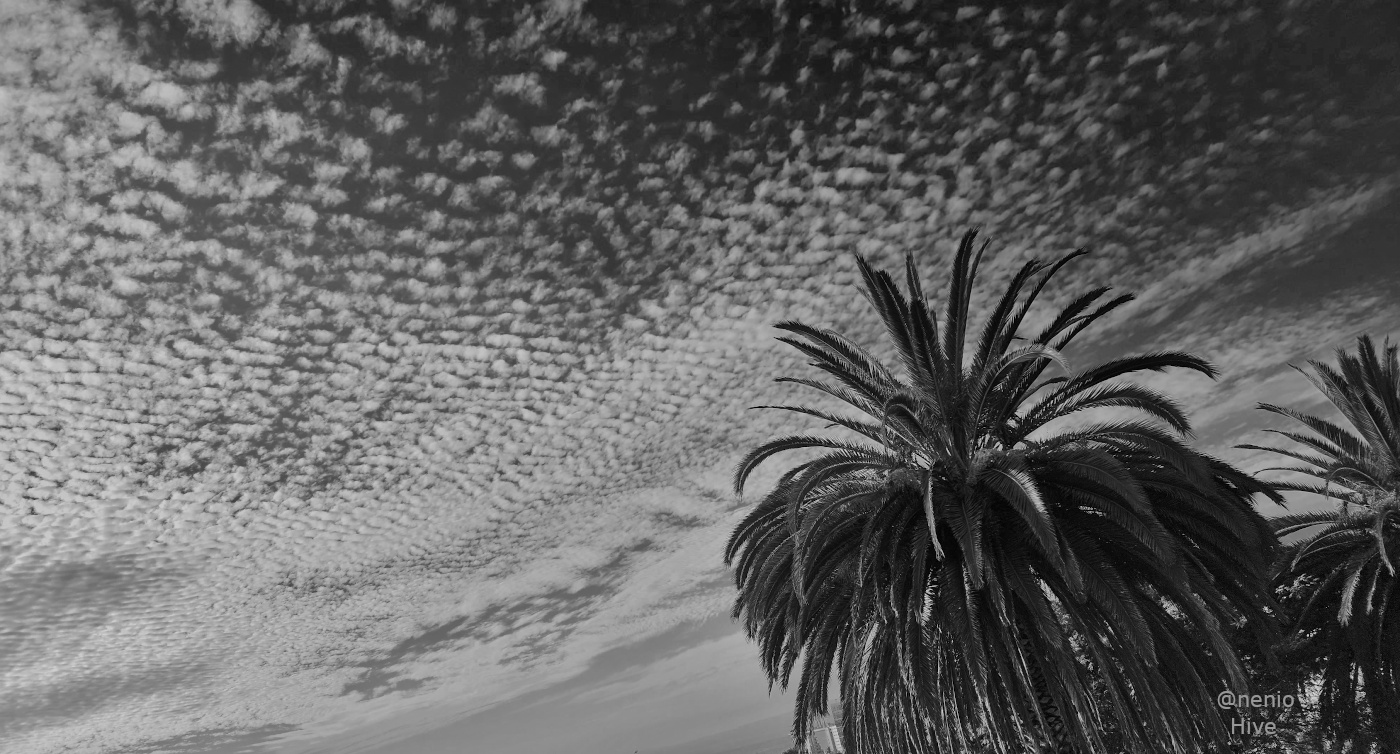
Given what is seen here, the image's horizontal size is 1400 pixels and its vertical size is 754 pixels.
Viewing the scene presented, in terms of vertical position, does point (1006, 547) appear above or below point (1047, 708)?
above

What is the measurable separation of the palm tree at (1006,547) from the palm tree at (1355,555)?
21.6ft

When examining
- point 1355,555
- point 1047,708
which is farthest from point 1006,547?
point 1355,555

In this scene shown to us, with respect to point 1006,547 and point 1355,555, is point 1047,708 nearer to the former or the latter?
point 1006,547

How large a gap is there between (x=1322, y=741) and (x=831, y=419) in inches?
631

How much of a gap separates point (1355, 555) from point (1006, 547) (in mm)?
11458

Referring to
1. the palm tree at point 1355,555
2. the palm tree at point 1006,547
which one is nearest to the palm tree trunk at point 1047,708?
the palm tree at point 1006,547

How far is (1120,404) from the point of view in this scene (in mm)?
12938

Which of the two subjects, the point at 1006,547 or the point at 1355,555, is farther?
the point at 1355,555

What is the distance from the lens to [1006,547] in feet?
42.7

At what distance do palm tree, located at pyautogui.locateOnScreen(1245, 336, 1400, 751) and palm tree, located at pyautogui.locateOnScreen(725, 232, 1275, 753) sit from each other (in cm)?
658

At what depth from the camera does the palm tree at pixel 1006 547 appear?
39.1ft

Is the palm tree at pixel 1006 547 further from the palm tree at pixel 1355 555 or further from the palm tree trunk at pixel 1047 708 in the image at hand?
the palm tree at pixel 1355 555

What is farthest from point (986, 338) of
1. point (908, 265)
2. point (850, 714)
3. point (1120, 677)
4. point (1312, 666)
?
point (1312, 666)

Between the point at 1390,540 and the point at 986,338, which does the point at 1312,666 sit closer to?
the point at 1390,540
